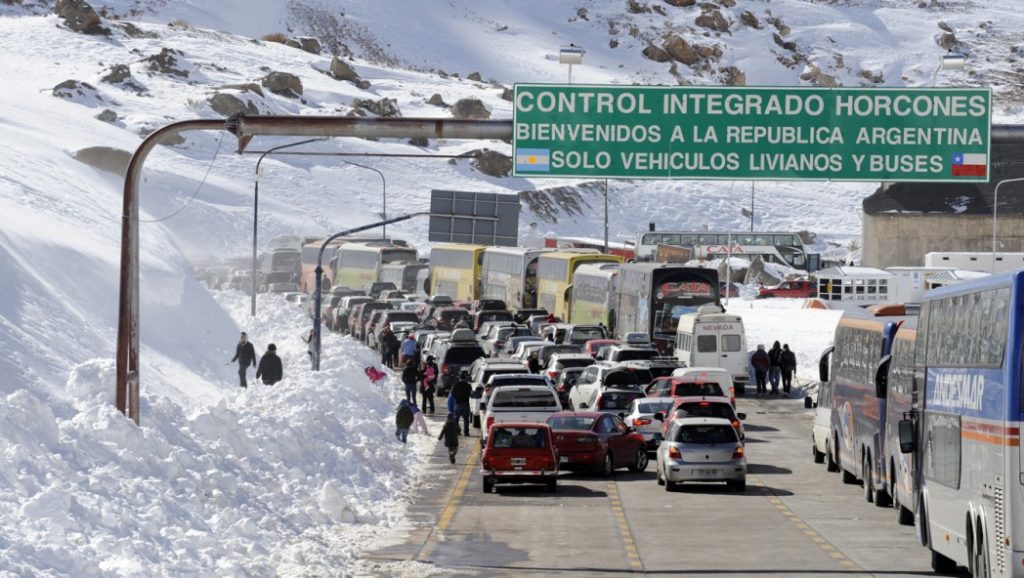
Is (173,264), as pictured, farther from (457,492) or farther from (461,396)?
(457,492)

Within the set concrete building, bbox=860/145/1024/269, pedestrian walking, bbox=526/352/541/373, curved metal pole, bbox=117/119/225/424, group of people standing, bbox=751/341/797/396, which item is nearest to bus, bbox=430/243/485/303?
group of people standing, bbox=751/341/797/396

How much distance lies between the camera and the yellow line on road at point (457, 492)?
82.1ft

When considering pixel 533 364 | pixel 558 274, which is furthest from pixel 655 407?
pixel 558 274

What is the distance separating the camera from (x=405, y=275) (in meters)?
92.4

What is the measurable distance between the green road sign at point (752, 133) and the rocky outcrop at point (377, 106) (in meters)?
131

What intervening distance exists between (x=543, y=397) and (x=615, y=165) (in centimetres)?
1051

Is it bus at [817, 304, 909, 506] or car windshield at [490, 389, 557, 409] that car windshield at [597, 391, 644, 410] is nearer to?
car windshield at [490, 389, 557, 409]

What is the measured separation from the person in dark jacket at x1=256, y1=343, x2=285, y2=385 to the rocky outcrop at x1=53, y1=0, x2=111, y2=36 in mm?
134099

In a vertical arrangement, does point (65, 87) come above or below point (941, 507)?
above

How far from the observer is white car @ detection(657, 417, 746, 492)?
29.7 meters

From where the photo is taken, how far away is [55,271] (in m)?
44.3

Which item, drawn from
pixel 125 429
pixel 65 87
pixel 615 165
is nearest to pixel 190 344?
pixel 615 165

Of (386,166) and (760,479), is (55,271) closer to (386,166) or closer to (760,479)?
(760,479)

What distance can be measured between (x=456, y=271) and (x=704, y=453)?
190ft
